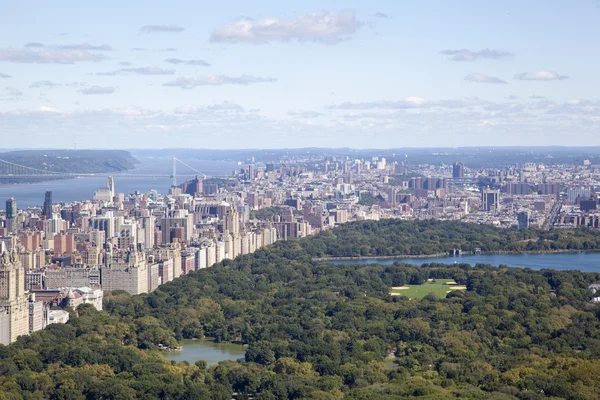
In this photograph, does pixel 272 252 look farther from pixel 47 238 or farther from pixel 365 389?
pixel 365 389

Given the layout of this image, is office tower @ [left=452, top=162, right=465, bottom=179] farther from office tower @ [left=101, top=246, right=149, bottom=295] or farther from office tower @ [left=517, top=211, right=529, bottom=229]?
office tower @ [left=101, top=246, right=149, bottom=295]

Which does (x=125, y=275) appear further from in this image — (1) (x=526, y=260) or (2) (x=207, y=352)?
(1) (x=526, y=260)

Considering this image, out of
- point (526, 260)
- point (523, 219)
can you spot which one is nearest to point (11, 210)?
point (526, 260)

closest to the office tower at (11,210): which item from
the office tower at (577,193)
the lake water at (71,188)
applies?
the lake water at (71,188)

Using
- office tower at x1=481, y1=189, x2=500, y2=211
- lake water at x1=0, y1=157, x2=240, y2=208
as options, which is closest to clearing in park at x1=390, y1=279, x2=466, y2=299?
lake water at x1=0, y1=157, x2=240, y2=208

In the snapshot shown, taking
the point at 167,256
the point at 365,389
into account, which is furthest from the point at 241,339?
the point at 167,256

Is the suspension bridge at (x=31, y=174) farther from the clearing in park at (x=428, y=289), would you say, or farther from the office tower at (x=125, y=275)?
the clearing in park at (x=428, y=289)
